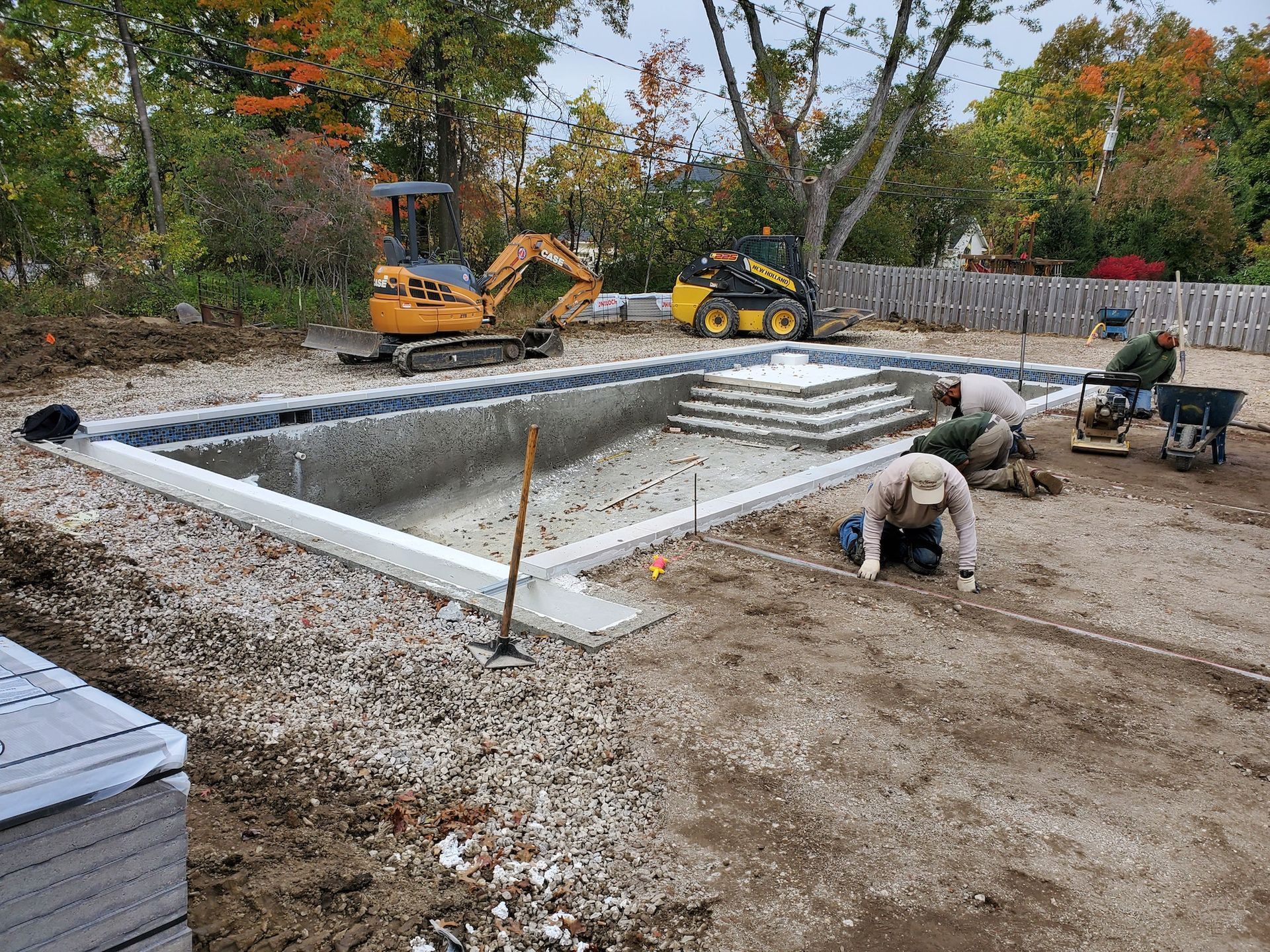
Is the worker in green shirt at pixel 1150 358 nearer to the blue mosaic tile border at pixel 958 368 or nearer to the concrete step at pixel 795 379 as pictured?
the blue mosaic tile border at pixel 958 368

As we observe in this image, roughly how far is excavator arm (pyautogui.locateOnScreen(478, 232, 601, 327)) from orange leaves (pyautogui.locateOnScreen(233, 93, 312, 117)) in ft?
27.7

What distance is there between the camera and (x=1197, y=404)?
7496 mm

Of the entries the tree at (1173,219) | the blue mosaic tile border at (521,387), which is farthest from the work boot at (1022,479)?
the tree at (1173,219)

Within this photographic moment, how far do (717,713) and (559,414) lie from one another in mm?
7008

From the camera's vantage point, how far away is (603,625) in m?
4.38

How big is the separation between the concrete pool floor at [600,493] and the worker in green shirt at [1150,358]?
10.1 ft

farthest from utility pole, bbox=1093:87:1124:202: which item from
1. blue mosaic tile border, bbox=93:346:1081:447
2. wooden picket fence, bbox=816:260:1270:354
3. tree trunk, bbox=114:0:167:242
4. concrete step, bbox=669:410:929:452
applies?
tree trunk, bbox=114:0:167:242

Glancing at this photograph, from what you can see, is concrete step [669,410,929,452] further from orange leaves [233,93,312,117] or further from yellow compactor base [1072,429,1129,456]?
orange leaves [233,93,312,117]

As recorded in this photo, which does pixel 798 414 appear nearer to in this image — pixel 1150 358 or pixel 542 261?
pixel 1150 358

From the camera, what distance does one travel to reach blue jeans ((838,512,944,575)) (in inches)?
207

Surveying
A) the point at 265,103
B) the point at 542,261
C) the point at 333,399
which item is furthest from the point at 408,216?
the point at 265,103

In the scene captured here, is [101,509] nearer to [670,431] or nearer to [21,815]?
[21,815]

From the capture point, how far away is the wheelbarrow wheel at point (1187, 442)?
303 inches

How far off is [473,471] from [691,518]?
393 cm
